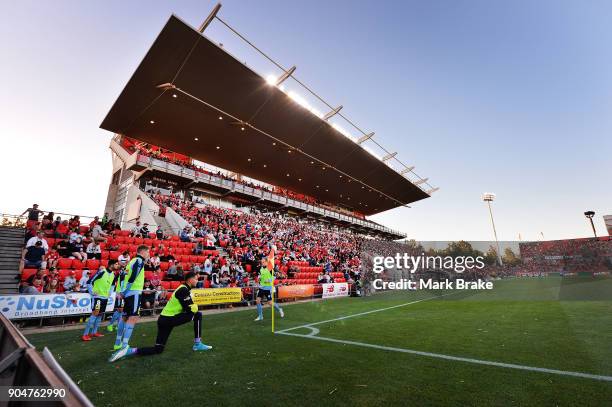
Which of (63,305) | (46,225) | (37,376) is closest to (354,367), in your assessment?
(37,376)

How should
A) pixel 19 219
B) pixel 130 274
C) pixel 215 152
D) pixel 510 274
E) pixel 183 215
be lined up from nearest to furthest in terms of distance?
pixel 130 274 → pixel 19 219 → pixel 183 215 → pixel 215 152 → pixel 510 274

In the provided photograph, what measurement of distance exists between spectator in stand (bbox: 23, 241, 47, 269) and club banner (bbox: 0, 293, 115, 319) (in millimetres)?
2381

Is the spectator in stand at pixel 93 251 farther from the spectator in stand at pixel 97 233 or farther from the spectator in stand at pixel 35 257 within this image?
the spectator in stand at pixel 35 257

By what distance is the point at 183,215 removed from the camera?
24578 mm

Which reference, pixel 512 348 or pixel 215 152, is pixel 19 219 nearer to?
pixel 215 152

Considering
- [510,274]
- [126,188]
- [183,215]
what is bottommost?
[510,274]

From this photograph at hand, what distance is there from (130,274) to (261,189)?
32445 millimetres

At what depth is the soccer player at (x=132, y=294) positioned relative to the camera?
19.9 feet

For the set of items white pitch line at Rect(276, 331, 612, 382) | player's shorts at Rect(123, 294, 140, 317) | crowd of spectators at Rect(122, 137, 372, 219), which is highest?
crowd of spectators at Rect(122, 137, 372, 219)

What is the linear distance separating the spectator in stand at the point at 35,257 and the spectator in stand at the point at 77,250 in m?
1.33

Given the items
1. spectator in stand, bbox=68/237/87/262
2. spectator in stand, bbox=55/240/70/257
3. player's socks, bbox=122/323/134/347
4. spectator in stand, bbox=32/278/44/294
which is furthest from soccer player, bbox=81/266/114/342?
spectator in stand, bbox=55/240/70/257

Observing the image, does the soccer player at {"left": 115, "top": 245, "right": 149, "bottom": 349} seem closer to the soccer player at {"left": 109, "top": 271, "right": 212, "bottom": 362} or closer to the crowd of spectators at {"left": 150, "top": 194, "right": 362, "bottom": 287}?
the soccer player at {"left": 109, "top": 271, "right": 212, "bottom": 362}

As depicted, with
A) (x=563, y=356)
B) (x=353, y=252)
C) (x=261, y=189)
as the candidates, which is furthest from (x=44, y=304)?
(x=353, y=252)

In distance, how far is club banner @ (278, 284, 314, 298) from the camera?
55.9 ft
